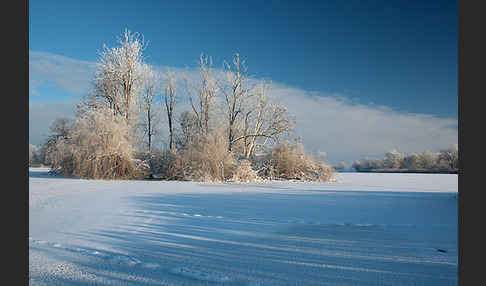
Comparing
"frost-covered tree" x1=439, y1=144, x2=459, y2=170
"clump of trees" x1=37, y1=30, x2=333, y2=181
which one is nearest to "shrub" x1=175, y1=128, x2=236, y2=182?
"clump of trees" x1=37, y1=30, x2=333, y2=181

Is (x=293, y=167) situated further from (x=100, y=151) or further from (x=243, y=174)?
(x=100, y=151)

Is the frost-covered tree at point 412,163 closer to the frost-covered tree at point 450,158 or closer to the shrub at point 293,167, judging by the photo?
the frost-covered tree at point 450,158

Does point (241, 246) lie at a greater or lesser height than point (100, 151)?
lesser

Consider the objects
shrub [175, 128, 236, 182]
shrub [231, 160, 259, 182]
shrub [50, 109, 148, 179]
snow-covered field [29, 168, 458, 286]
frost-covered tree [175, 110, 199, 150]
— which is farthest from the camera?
frost-covered tree [175, 110, 199, 150]

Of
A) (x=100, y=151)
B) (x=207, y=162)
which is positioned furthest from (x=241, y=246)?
(x=100, y=151)

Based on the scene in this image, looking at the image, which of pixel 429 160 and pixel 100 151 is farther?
pixel 429 160

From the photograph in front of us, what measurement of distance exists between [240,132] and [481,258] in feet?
52.5

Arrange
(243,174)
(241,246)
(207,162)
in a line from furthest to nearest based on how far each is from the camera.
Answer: (243,174) < (207,162) < (241,246)

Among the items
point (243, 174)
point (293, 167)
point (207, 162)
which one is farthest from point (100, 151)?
point (293, 167)

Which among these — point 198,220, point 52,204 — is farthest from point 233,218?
point 52,204

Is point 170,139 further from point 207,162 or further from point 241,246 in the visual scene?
point 241,246

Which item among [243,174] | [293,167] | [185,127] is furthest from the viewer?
[185,127]

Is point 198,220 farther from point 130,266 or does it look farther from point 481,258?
point 481,258

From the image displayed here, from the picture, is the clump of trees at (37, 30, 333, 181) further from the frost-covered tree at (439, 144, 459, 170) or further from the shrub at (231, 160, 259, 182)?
the frost-covered tree at (439, 144, 459, 170)
